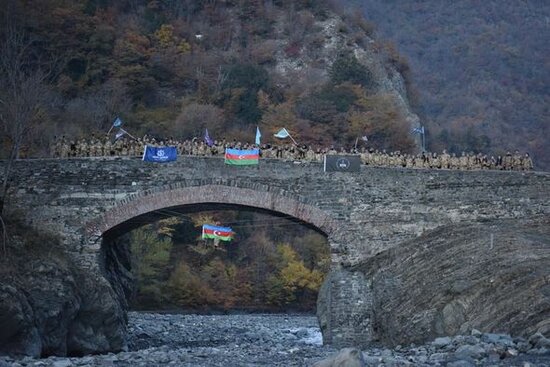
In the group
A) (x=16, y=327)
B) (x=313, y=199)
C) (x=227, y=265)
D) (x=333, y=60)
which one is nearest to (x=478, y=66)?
(x=333, y=60)

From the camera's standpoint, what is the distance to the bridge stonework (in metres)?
36.4

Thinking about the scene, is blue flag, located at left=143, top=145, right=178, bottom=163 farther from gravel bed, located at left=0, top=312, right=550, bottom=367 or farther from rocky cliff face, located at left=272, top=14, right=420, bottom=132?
rocky cliff face, located at left=272, top=14, right=420, bottom=132

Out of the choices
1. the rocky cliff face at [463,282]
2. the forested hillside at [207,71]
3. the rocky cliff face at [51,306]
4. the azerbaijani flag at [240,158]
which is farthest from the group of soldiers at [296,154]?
the forested hillside at [207,71]

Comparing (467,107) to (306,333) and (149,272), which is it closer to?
(149,272)

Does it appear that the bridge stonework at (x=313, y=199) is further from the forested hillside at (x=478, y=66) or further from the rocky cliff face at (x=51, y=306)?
the forested hillside at (x=478, y=66)

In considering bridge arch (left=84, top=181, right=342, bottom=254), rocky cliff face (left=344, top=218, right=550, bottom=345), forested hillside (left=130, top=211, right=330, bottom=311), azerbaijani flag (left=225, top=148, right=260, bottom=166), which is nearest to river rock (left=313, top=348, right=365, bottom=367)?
rocky cliff face (left=344, top=218, right=550, bottom=345)

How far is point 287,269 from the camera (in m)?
65.6

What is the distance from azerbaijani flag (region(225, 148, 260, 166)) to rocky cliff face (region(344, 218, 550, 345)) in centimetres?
530

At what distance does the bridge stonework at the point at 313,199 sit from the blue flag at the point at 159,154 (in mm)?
204

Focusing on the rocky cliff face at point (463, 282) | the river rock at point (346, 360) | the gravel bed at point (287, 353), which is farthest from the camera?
the rocky cliff face at point (463, 282)

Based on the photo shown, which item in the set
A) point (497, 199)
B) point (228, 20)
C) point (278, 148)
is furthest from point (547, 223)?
point (228, 20)

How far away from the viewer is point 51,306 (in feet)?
107

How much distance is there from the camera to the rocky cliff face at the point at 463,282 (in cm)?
2642

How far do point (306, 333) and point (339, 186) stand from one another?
10699 mm
